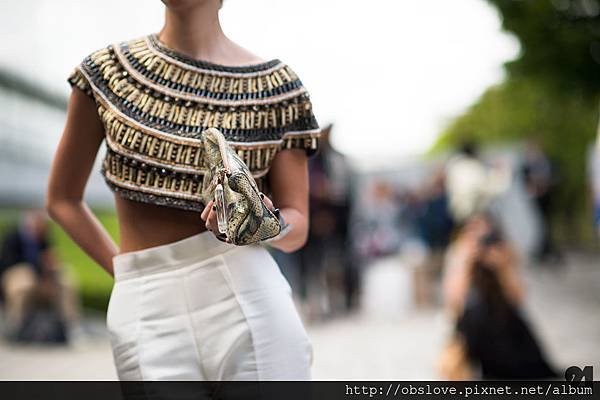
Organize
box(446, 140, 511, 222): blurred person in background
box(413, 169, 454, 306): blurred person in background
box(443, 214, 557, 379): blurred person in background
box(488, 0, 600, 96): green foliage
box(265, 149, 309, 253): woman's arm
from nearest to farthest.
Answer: box(265, 149, 309, 253): woman's arm
box(443, 214, 557, 379): blurred person in background
box(446, 140, 511, 222): blurred person in background
box(488, 0, 600, 96): green foliage
box(413, 169, 454, 306): blurred person in background

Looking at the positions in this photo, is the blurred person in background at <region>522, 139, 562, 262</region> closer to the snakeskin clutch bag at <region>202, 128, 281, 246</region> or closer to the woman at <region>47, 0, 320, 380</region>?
the woman at <region>47, 0, 320, 380</region>

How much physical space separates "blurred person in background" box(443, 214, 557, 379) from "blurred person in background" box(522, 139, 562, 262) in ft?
28.4

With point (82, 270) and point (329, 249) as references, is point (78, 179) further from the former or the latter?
point (82, 270)

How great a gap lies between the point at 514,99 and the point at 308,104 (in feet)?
67.6

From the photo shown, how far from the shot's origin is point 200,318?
76.0 inches

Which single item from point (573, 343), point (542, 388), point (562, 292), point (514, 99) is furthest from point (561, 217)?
point (542, 388)

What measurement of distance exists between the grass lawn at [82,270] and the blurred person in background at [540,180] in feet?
24.3

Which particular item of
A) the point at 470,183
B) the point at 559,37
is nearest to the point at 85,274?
the point at 470,183

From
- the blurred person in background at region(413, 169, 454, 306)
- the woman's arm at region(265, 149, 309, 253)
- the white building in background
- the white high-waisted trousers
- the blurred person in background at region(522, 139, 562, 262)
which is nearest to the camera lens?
the white high-waisted trousers

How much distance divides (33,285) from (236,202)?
8.32 meters

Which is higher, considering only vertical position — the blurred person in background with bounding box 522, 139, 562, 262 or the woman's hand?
the woman's hand

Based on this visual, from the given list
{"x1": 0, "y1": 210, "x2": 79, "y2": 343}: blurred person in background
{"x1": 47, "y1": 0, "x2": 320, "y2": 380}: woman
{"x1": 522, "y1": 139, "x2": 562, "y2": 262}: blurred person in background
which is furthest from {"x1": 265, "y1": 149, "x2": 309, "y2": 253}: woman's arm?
{"x1": 522, "y1": 139, "x2": 562, "y2": 262}: blurred person in background

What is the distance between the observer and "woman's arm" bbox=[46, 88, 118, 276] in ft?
6.71

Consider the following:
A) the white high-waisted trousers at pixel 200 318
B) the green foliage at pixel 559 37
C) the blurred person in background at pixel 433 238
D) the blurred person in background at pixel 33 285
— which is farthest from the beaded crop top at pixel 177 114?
the green foliage at pixel 559 37
